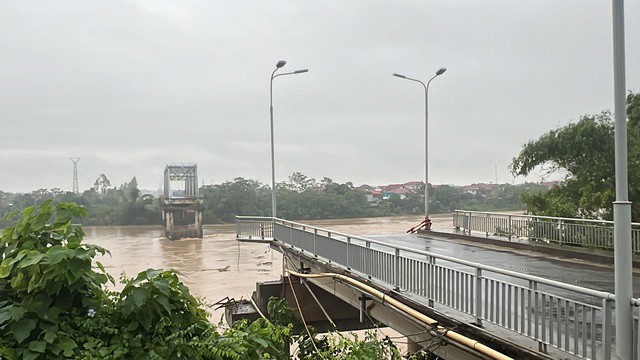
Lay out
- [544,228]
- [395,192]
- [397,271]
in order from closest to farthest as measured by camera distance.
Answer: [397,271], [544,228], [395,192]

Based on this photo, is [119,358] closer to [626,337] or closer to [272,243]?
[626,337]

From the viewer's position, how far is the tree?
65.2 ft

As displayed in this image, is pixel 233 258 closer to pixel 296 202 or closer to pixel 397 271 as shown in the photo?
pixel 296 202

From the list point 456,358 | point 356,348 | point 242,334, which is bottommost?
point 456,358

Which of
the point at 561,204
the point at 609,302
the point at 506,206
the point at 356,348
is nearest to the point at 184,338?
the point at 356,348

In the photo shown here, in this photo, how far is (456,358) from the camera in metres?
7.17

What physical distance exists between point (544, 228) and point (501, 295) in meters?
10.4

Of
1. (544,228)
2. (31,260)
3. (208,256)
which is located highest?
(31,260)

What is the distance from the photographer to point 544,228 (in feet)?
53.0

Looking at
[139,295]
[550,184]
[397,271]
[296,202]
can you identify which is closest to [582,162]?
[550,184]

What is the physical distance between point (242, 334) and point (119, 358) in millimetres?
1050

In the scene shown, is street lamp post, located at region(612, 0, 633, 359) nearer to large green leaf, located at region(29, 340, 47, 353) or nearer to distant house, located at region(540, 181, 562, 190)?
large green leaf, located at region(29, 340, 47, 353)

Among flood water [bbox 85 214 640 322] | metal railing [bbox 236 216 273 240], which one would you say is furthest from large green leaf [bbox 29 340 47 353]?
metal railing [bbox 236 216 273 240]

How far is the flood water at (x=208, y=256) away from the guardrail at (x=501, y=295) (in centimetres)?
1421
